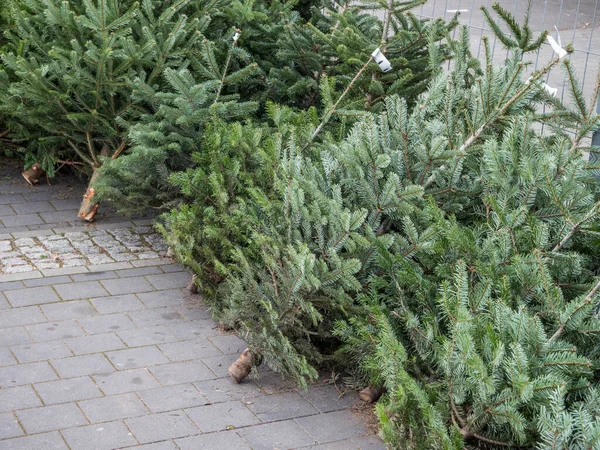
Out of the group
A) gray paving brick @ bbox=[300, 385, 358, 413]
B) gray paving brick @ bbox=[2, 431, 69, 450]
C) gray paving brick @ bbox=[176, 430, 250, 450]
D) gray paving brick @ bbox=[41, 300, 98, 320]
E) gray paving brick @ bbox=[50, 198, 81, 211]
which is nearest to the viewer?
gray paving brick @ bbox=[2, 431, 69, 450]

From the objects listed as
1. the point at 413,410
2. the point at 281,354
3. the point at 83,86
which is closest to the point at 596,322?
the point at 413,410

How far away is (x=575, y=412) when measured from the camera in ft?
10.7

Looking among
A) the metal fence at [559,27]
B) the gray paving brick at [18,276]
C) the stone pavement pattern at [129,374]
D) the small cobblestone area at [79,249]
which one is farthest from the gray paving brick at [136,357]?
the metal fence at [559,27]

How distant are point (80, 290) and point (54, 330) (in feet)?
2.00

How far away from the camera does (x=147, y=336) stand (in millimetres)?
5188

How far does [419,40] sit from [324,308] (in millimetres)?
2742

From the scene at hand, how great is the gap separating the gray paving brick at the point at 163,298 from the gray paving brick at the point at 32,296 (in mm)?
604

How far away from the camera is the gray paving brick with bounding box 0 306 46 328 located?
523 centimetres

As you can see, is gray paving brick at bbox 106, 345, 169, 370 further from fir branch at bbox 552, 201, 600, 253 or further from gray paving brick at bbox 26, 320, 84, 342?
fir branch at bbox 552, 201, 600, 253

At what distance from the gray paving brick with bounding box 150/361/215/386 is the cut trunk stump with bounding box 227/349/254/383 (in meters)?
0.16

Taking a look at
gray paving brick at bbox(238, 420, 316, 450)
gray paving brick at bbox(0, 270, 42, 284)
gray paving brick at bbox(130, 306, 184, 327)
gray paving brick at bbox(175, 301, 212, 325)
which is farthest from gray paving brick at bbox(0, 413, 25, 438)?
gray paving brick at bbox(0, 270, 42, 284)

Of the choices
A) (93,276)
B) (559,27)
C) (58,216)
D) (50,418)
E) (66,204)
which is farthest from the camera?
(559,27)

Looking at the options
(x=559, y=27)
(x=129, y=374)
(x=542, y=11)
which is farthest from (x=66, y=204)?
(x=542, y=11)

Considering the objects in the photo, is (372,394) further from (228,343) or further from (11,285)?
(11,285)
